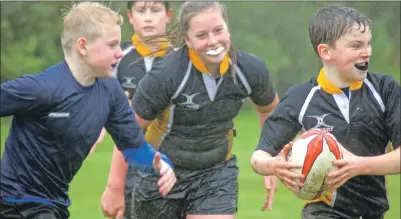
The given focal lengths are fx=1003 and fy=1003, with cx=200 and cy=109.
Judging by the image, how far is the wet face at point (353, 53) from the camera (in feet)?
17.7

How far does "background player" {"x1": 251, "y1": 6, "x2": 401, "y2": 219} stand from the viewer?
5402 millimetres

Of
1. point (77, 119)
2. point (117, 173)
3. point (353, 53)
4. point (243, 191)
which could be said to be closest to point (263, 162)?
point (353, 53)

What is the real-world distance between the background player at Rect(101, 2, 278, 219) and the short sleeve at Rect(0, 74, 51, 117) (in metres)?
1.28

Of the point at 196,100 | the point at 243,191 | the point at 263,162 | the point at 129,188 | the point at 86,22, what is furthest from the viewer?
the point at 243,191

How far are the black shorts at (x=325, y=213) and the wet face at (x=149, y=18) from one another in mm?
2879

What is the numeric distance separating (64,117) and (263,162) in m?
1.12

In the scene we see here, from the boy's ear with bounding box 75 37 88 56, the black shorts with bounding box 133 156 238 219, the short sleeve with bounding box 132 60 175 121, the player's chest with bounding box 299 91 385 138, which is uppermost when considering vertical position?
the boy's ear with bounding box 75 37 88 56

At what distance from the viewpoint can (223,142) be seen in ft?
22.2

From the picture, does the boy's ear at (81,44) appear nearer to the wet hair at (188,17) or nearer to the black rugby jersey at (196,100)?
the black rugby jersey at (196,100)

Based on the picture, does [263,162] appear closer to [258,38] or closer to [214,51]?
[214,51]

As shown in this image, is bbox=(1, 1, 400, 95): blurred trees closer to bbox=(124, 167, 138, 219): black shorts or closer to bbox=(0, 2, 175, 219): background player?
bbox=(124, 167, 138, 219): black shorts

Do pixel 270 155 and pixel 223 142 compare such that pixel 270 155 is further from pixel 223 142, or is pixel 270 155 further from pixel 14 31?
pixel 14 31

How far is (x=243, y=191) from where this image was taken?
11.7 metres

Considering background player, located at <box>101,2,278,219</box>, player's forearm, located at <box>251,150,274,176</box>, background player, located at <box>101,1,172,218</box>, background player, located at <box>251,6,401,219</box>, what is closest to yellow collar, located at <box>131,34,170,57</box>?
background player, located at <box>101,1,172,218</box>
